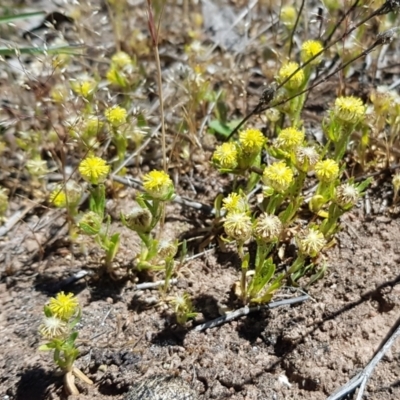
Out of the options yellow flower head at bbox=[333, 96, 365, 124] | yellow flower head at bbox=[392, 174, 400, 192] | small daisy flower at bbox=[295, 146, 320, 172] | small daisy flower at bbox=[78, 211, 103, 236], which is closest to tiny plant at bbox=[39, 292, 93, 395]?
small daisy flower at bbox=[78, 211, 103, 236]

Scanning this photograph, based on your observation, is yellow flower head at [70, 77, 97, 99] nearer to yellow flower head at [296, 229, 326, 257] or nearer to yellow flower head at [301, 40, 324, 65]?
yellow flower head at [301, 40, 324, 65]

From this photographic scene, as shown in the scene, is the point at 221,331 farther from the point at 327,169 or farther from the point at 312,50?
the point at 312,50

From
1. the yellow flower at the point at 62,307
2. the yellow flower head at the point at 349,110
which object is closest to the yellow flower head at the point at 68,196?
the yellow flower at the point at 62,307

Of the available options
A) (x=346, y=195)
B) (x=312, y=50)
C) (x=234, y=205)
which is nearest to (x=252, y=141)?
(x=234, y=205)

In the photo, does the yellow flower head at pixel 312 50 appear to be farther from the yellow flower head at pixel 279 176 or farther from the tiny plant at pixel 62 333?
the tiny plant at pixel 62 333

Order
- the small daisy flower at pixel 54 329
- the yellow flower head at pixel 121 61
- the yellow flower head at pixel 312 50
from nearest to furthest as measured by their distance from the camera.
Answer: the small daisy flower at pixel 54 329 → the yellow flower head at pixel 312 50 → the yellow flower head at pixel 121 61

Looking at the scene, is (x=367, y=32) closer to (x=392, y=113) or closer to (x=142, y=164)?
(x=392, y=113)
